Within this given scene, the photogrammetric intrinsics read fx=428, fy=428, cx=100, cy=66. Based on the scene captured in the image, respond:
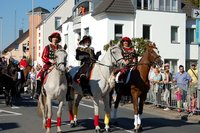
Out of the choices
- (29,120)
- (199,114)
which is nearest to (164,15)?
(199,114)

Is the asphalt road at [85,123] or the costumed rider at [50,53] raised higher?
the costumed rider at [50,53]

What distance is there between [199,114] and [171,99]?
188 centimetres

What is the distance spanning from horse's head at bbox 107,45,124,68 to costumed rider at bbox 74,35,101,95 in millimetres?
751

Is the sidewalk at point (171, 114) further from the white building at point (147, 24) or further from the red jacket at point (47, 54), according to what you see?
the white building at point (147, 24)

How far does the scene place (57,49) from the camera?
1161 centimetres

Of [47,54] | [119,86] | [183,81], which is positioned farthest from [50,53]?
[183,81]

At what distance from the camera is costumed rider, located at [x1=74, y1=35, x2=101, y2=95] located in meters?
12.1

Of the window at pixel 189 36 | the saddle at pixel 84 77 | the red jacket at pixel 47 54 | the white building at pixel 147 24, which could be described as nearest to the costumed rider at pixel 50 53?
the red jacket at pixel 47 54

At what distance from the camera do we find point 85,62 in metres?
12.4

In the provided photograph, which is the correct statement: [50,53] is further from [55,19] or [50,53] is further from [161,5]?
[55,19]

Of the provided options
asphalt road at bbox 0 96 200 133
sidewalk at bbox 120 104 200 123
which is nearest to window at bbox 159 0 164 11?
sidewalk at bbox 120 104 200 123

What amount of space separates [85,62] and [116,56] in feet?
3.79

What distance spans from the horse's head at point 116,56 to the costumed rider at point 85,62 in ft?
2.46

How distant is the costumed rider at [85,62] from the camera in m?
12.1
